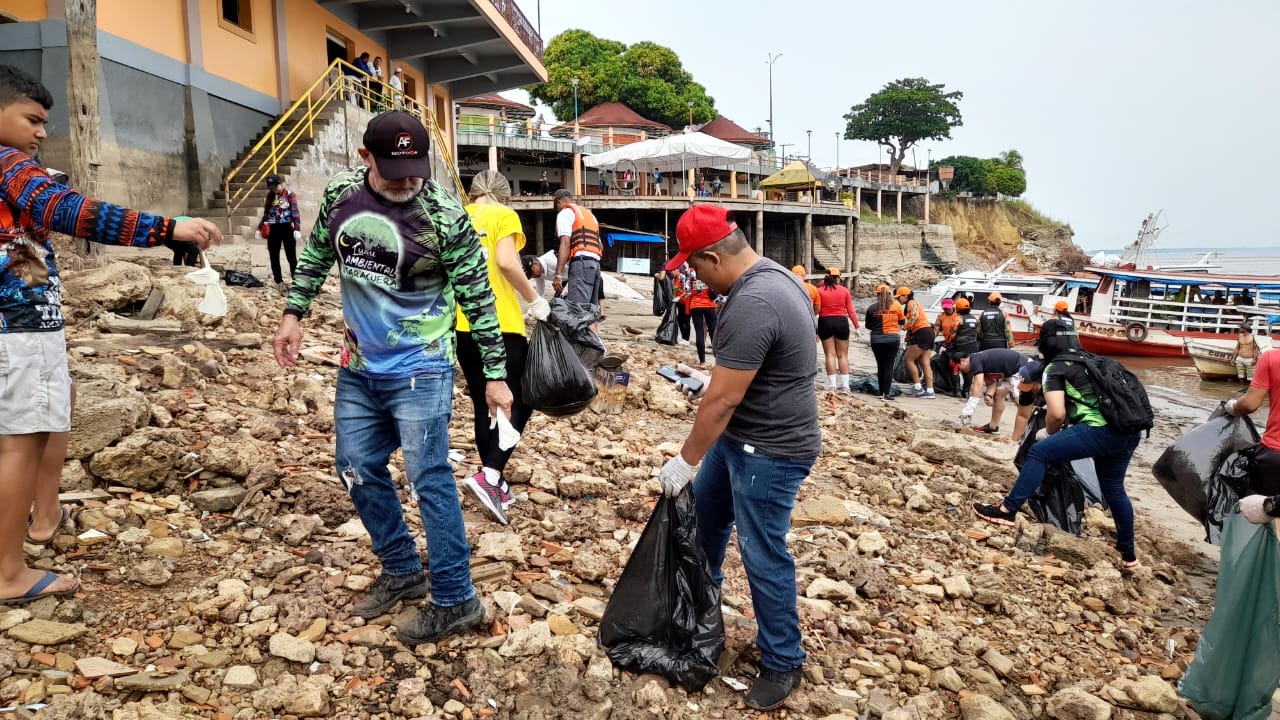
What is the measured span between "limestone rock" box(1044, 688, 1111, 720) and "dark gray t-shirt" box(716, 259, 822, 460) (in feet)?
4.63

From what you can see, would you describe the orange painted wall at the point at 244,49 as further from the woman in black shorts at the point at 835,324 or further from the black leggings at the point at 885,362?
the black leggings at the point at 885,362

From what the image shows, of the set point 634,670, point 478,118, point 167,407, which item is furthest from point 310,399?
point 478,118

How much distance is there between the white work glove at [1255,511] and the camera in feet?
9.76

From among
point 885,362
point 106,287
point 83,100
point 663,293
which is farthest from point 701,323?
point 83,100

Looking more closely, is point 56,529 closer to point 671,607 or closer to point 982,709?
point 671,607

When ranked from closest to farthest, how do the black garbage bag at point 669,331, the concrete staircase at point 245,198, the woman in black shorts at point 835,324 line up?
the woman in black shorts at point 835,324, the concrete staircase at point 245,198, the black garbage bag at point 669,331

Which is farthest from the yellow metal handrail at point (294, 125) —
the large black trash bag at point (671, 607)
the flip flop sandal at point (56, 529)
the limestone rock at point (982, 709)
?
the limestone rock at point (982, 709)

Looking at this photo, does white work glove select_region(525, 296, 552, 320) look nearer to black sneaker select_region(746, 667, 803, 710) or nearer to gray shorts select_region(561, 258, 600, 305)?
black sneaker select_region(746, 667, 803, 710)

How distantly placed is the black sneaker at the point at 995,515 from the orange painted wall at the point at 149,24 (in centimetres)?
1172

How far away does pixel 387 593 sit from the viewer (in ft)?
9.42

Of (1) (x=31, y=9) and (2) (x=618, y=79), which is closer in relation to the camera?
(1) (x=31, y=9)

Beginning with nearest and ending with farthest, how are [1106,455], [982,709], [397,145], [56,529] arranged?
[397,145] < [982,709] < [56,529] < [1106,455]

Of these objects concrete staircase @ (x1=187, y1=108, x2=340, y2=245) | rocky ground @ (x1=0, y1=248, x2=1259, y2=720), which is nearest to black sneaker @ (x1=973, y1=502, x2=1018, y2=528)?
rocky ground @ (x1=0, y1=248, x2=1259, y2=720)

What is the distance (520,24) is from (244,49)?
8.25 metres
